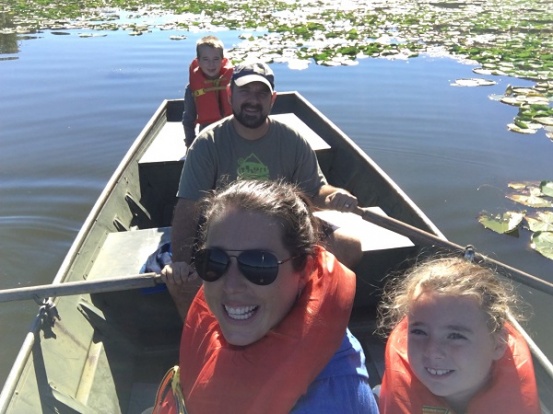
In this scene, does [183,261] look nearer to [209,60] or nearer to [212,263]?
[212,263]

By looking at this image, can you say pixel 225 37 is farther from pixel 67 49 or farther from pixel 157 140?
pixel 157 140

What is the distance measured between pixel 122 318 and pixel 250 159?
1177mm

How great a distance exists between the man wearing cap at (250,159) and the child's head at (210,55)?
5.72 ft

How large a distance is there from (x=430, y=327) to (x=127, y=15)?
16.9 meters

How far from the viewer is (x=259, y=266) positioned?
4.42 ft

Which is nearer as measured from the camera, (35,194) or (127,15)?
(35,194)

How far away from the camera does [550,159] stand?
20.4ft

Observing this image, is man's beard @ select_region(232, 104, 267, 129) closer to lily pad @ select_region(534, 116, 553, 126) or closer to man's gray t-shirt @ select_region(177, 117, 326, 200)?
man's gray t-shirt @ select_region(177, 117, 326, 200)

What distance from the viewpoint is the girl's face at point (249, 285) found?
1.39 metres

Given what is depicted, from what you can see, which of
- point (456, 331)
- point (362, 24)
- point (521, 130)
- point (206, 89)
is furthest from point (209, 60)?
point (362, 24)

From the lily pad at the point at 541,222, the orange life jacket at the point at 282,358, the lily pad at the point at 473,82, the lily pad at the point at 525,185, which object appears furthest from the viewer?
the lily pad at the point at 473,82

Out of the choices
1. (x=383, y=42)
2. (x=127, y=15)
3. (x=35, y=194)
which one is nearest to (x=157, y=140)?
(x=35, y=194)

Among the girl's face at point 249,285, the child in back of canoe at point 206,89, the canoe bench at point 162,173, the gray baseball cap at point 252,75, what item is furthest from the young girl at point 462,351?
the child in back of canoe at point 206,89

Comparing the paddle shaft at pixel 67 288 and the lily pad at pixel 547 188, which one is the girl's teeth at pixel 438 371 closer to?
the paddle shaft at pixel 67 288
